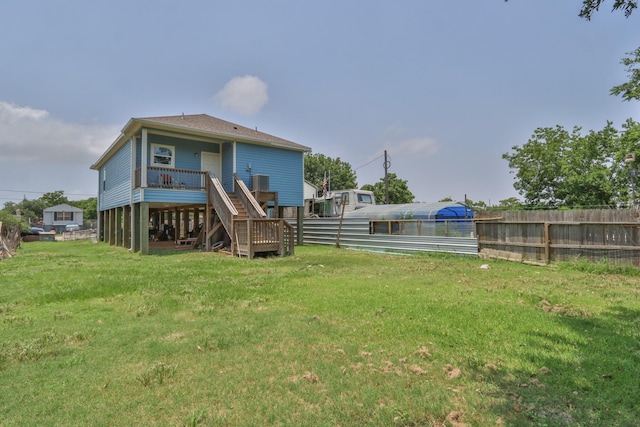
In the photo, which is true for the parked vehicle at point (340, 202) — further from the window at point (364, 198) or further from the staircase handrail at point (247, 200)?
the staircase handrail at point (247, 200)

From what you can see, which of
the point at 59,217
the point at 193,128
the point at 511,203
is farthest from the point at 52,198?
the point at 511,203

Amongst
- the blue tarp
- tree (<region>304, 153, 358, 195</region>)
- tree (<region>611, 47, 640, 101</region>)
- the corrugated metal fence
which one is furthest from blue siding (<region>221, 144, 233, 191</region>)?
tree (<region>304, 153, 358, 195</region>)

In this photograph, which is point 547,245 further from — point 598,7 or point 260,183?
point 260,183

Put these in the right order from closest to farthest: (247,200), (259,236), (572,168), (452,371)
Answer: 1. (452,371)
2. (259,236)
3. (247,200)
4. (572,168)

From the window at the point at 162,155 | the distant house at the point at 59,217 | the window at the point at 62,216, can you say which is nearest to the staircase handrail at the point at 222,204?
the window at the point at 162,155

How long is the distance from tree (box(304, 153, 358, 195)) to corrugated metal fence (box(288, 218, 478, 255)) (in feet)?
101

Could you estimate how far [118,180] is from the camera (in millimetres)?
16984

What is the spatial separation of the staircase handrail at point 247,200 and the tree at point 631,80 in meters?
15.7

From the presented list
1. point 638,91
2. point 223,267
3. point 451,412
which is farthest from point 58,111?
point 638,91

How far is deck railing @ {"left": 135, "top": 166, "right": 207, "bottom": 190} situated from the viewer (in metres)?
13.8

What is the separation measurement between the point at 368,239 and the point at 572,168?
18886 mm

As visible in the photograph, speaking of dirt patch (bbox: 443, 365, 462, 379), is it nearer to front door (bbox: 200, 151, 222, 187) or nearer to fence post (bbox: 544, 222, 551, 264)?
fence post (bbox: 544, 222, 551, 264)

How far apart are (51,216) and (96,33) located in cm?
5564

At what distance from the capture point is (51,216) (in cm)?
5388
